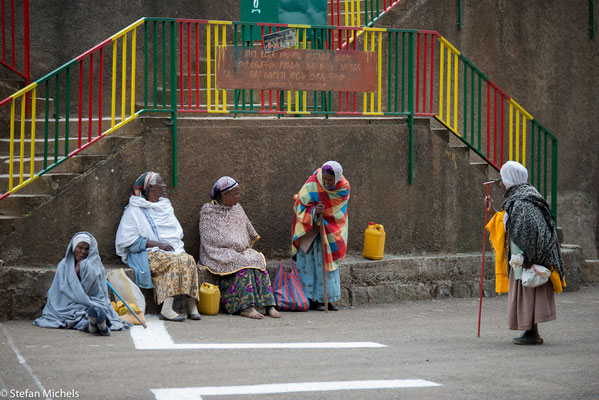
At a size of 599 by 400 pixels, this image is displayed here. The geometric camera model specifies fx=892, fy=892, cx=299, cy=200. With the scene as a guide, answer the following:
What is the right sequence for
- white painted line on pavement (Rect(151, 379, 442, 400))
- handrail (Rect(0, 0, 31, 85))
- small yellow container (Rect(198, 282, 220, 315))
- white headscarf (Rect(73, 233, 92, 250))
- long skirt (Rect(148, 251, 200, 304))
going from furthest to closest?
handrail (Rect(0, 0, 31, 85)) < small yellow container (Rect(198, 282, 220, 315)) < long skirt (Rect(148, 251, 200, 304)) < white headscarf (Rect(73, 233, 92, 250)) < white painted line on pavement (Rect(151, 379, 442, 400))

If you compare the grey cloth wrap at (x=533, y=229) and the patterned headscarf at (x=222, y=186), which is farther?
the patterned headscarf at (x=222, y=186)

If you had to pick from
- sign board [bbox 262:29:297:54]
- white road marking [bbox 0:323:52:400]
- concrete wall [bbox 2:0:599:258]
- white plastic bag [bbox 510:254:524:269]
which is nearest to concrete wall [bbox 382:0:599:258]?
concrete wall [bbox 2:0:599:258]

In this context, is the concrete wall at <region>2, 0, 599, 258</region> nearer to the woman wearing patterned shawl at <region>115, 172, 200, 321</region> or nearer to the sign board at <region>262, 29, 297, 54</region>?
the sign board at <region>262, 29, 297, 54</region>

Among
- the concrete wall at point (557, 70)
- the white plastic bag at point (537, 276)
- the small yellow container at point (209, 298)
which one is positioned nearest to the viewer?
the white plastic bag at point (537, 276)

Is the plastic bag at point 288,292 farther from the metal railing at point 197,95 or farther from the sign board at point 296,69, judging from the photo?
the sign board at point 296,69

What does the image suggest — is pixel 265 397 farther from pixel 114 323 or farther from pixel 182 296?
pixel 182 296

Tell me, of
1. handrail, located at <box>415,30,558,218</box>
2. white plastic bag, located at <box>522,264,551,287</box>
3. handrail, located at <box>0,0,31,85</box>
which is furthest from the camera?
handrail, located at <box>415,30,558,218</box>

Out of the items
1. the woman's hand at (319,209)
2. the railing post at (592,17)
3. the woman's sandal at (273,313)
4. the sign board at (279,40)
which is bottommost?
the woman's sandal at (273,313)

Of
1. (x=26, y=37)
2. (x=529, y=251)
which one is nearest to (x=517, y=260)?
(x=529, y=251)

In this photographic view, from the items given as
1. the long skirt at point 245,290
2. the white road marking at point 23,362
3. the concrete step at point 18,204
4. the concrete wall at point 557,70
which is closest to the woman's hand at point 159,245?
the long skirt at point 245,290

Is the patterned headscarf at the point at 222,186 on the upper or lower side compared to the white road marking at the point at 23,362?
upper

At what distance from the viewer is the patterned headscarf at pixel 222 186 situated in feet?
29.3

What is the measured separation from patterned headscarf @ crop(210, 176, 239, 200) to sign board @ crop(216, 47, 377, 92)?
3.44 ft

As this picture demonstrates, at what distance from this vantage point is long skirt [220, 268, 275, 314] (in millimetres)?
8617
